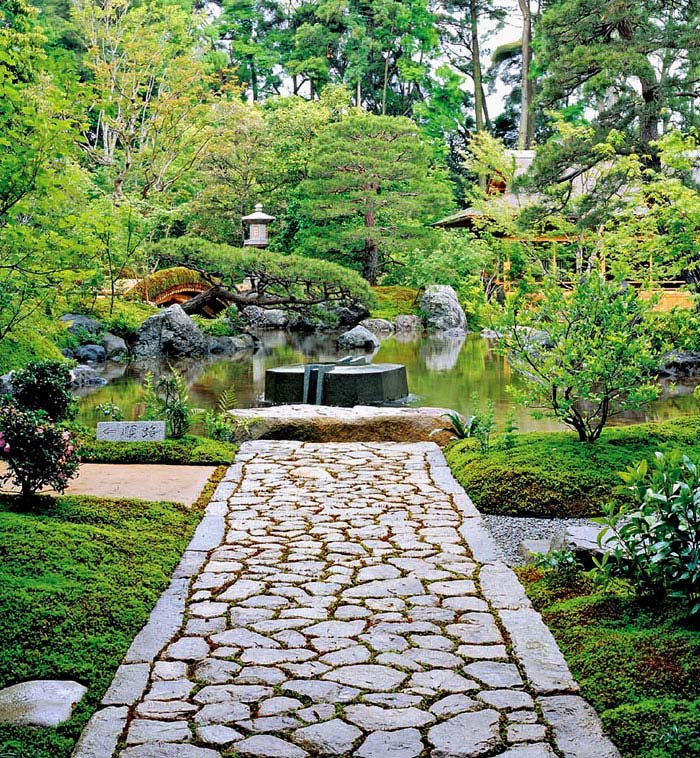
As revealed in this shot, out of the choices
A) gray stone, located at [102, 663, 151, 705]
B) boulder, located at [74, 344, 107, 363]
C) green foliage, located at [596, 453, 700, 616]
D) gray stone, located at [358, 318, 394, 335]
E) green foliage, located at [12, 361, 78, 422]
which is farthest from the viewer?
gray stone, located at [358, 318, 394, 335]

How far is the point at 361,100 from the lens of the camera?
137 feet

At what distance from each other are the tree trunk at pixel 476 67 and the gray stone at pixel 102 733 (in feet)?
121

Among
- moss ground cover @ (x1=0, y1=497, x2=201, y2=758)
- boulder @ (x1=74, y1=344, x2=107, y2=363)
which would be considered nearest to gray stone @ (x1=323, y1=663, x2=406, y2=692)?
moss ground cover @ (x1=0, y1=497, x2=201, y2=758)

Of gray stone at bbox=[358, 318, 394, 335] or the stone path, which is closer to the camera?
the stone path

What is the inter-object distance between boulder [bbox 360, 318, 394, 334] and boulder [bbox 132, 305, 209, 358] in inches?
248

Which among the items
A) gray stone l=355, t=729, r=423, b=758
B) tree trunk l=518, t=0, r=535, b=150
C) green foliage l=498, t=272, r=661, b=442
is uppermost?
tree trunk l=518, t=0, r=535, b=150

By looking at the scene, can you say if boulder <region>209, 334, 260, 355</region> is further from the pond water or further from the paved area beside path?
the paved area beside path

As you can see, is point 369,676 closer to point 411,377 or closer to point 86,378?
point 411,377

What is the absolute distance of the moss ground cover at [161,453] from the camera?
798 centimetres

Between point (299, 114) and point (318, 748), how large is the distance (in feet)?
95.3

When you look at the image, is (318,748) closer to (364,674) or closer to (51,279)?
(364,674)

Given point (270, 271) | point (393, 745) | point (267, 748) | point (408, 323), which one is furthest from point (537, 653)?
point (408, 323)

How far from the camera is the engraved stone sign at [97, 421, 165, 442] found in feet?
27.5

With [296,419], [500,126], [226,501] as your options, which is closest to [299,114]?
[500,126]
